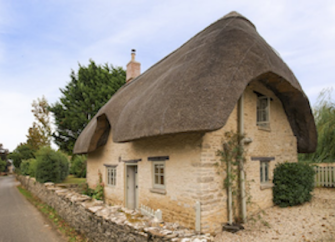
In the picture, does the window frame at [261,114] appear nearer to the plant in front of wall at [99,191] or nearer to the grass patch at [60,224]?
the grass patch at [60,224]

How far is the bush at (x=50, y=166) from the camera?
44.4ft

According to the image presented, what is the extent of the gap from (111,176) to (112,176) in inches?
3.4

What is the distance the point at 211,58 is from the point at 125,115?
337 centimetres

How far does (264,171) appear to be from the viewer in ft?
26.6

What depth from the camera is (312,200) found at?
8.50 meters

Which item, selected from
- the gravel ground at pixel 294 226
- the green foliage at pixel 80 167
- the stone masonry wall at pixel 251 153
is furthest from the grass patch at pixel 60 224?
the green foliage at pixel 80 167

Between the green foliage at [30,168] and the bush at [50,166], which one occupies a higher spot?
the bush at [50,166]

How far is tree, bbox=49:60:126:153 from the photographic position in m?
23.0

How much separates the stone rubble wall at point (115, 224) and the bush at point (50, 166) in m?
5.34

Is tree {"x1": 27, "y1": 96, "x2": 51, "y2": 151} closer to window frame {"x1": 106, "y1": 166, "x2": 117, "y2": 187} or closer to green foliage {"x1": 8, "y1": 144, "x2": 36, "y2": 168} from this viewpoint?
green foliage {"x1": 8, "y1": 144, "x2": 36, "y2": 168}

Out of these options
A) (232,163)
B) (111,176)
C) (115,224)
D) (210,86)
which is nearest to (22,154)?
(111,176)

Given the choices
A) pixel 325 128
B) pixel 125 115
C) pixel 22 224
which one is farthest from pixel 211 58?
pixel 325 128

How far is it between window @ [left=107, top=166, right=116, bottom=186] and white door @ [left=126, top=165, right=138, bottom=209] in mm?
1285

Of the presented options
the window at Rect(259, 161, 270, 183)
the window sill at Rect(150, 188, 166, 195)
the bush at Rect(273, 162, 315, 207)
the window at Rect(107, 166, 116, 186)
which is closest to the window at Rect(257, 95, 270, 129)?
the window at Rect(259, 161, 270, 183)
